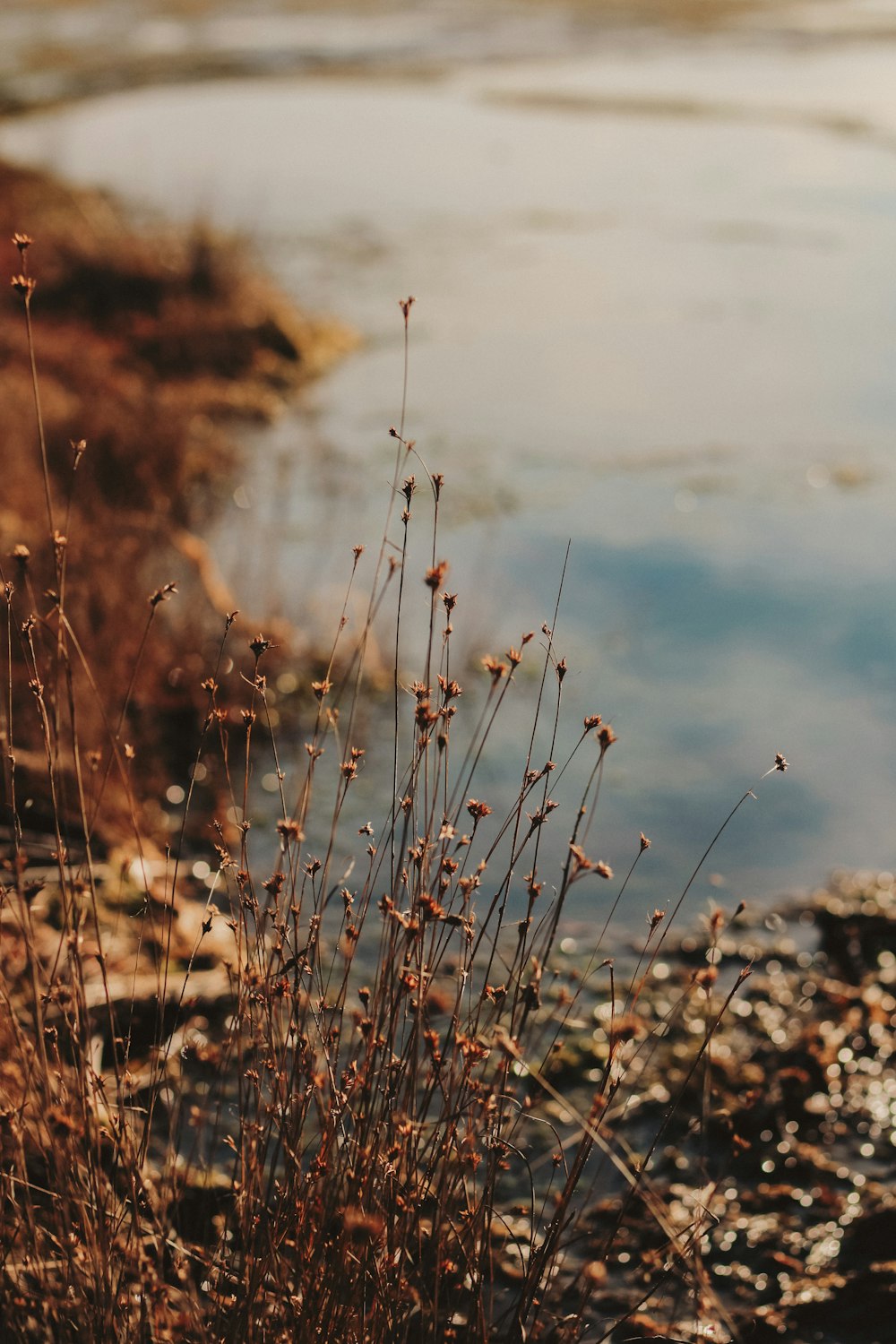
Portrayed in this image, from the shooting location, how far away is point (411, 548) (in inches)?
322

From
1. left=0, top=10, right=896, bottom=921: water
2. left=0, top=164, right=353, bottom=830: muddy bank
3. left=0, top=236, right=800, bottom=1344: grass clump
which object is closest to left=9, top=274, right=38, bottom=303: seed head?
left=0, top=236, right=800, bottom=1344: grass clump

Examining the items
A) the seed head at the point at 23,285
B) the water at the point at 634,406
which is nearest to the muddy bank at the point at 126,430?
the seed head at the point at 23,285

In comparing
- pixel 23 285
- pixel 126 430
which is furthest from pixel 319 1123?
pixel 126 430

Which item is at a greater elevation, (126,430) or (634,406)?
(634,406)

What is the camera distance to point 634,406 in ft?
35.4

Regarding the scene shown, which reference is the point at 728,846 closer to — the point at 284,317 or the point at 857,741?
the point at 857,741

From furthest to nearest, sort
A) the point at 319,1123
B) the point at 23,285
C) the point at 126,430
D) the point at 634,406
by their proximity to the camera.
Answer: the point at 634,406
the point at 126,430
the point at 319,1123
the point at 23,285

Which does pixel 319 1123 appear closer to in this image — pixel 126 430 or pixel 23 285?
pixel 23 285

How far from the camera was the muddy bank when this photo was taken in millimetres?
5555

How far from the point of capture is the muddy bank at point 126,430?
5.55m

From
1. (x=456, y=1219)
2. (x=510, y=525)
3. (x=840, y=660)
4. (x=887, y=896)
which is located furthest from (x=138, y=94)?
(x=456, y=1219)

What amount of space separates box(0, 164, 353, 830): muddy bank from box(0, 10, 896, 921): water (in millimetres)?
503

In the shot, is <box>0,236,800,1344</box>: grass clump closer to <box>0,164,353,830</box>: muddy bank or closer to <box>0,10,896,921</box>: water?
<box>0,164,353,830</box>: muddy bank

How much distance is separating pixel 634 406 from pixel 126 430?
4.44 m
